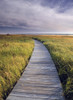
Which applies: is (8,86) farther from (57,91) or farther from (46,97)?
(57,91)

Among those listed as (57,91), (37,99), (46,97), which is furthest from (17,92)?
(57,91)

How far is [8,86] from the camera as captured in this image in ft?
10.1

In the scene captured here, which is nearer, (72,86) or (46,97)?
(46,97)

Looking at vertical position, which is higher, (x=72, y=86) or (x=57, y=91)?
(x=72, y=86)

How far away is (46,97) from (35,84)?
77 centimetres

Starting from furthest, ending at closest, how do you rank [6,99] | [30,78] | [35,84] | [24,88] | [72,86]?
[30,78] → [35,84] → [24,88] → [72,86] → [6,99]

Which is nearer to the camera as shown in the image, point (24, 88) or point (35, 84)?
point (24, 88)

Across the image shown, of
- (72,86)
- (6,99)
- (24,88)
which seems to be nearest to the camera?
(6,99)

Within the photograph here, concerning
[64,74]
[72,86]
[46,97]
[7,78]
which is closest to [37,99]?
[46,97]

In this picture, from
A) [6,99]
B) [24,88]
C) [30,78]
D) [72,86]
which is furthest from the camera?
[30,78]

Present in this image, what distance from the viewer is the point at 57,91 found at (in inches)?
110

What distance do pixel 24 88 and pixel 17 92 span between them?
29cm

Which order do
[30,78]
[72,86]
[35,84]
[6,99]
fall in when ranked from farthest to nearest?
[30,78] → [35,84] → [72,86] → [6,99]

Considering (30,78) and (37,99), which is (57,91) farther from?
(30,78)
